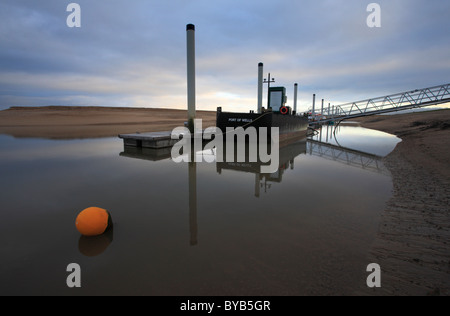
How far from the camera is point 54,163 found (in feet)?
30.0

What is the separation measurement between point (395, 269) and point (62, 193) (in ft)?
22.1

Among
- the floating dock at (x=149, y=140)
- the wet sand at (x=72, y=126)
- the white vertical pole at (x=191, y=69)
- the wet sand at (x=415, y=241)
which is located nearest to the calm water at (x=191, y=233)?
the wet sand at (x=415, y=241)

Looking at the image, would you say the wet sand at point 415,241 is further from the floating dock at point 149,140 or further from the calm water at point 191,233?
the floating dock at point 149,140

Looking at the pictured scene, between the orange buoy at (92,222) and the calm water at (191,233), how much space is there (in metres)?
0.15

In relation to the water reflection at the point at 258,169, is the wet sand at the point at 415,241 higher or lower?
lower

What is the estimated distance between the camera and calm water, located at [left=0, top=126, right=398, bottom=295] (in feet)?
9.11

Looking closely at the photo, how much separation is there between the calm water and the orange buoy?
5.8 inches

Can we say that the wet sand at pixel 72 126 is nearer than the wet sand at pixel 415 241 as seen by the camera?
No

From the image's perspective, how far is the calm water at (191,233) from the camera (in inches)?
109

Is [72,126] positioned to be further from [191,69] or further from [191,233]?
[191,233]

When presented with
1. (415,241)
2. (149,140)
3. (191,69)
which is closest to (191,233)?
(415,241)

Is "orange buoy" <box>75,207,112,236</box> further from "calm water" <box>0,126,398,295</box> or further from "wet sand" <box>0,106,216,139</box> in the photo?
"wet sand" <box>0,106,216,139</box>

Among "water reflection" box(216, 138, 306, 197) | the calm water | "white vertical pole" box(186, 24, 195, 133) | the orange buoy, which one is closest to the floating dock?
"white vertical pole" box(186, 24, 195, 133)
